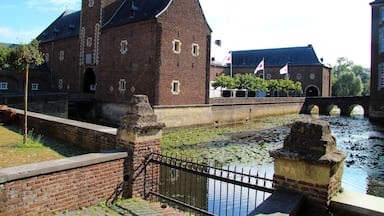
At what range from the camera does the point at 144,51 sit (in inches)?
915

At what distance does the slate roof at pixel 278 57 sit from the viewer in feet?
176

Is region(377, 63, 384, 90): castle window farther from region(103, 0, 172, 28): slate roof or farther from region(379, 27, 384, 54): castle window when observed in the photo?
region(103, 0, 172, 28): slate roof

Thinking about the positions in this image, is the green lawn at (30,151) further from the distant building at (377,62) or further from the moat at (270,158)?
the distant building at (377,62)

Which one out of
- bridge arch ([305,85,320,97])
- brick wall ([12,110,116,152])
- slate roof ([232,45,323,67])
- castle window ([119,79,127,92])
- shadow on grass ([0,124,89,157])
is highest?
slate roof ([232,45,323,67])

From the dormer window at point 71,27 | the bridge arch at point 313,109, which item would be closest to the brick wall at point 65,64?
the dormer window at point 71,27

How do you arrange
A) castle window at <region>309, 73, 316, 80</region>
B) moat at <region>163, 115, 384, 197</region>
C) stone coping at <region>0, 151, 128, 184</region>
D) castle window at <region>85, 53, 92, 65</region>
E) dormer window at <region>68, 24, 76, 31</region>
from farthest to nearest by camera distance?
castle window at <region>309, 73, 316, 80</region> < dormer window at <region>68, 24, 76, 31</region> < castle window at <region>85, 53, 92, 65</region> < moat at <region>163, 115, 384, 197</region> < stone coping at <region>0, 151, 128, 184</region>

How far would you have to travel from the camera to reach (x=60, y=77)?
3447 centimetres

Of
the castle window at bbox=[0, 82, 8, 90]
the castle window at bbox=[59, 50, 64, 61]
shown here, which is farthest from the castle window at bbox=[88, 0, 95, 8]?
the castle window at bbox=[0, 82, 8, 90]

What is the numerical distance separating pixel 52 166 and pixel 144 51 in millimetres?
19221

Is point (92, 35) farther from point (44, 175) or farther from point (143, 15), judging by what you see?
point (44, 175)

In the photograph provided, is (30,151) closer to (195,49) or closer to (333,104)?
(195,49)

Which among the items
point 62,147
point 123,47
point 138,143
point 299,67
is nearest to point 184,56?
point 123,47

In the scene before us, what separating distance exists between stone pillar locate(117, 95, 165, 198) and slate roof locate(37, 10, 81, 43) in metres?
28.7

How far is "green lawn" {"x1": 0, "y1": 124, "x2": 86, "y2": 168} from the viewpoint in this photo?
21.5 ft
